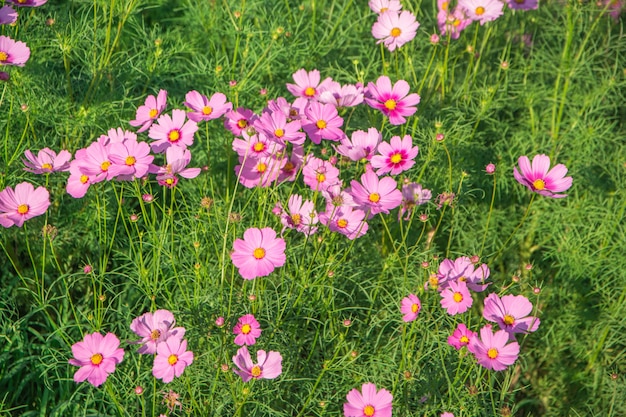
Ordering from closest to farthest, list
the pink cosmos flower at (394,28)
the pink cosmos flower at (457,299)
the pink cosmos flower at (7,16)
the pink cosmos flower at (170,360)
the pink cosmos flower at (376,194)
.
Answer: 1. the pink cosmos flower at (170,360)
2. the pink cosmos flower at (457,299)
3. the pink cosmos flower at (376,194)
4. the pink cosmos flower at (7,16)
5. the pink cosmos flower at (394,28)

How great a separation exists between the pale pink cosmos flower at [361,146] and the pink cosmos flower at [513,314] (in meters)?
0.48

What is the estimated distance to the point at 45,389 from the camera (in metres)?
1.79

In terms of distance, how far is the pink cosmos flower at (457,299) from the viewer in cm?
156

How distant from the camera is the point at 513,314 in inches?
64.2

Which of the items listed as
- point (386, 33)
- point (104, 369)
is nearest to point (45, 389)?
point (104, 369)

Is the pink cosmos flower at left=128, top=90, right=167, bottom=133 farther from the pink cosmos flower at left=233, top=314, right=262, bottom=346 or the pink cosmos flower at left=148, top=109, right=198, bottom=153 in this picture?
the pink cosmos flower at left=233, top=314, right=262, bottom=346

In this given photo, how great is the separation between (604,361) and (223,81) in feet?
4.88

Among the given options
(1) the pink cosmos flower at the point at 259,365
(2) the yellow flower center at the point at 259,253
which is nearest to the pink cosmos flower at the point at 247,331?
(1) the pink cosmos flower at the point at 259,365

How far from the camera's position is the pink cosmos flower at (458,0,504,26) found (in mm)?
2156

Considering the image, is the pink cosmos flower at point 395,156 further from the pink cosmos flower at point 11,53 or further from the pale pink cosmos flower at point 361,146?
the pink cosmos flower at point 11,53

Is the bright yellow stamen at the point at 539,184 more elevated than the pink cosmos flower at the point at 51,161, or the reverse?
the bright yellow stamen at the point at 539,184

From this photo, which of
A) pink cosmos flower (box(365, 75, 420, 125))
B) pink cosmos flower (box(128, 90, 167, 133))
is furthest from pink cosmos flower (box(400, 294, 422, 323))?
pink cosmos flower (box(128, 90, 167, 133))

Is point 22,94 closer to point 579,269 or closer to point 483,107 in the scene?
point 483,107

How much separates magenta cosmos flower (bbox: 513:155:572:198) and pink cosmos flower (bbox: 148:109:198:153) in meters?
0.83
